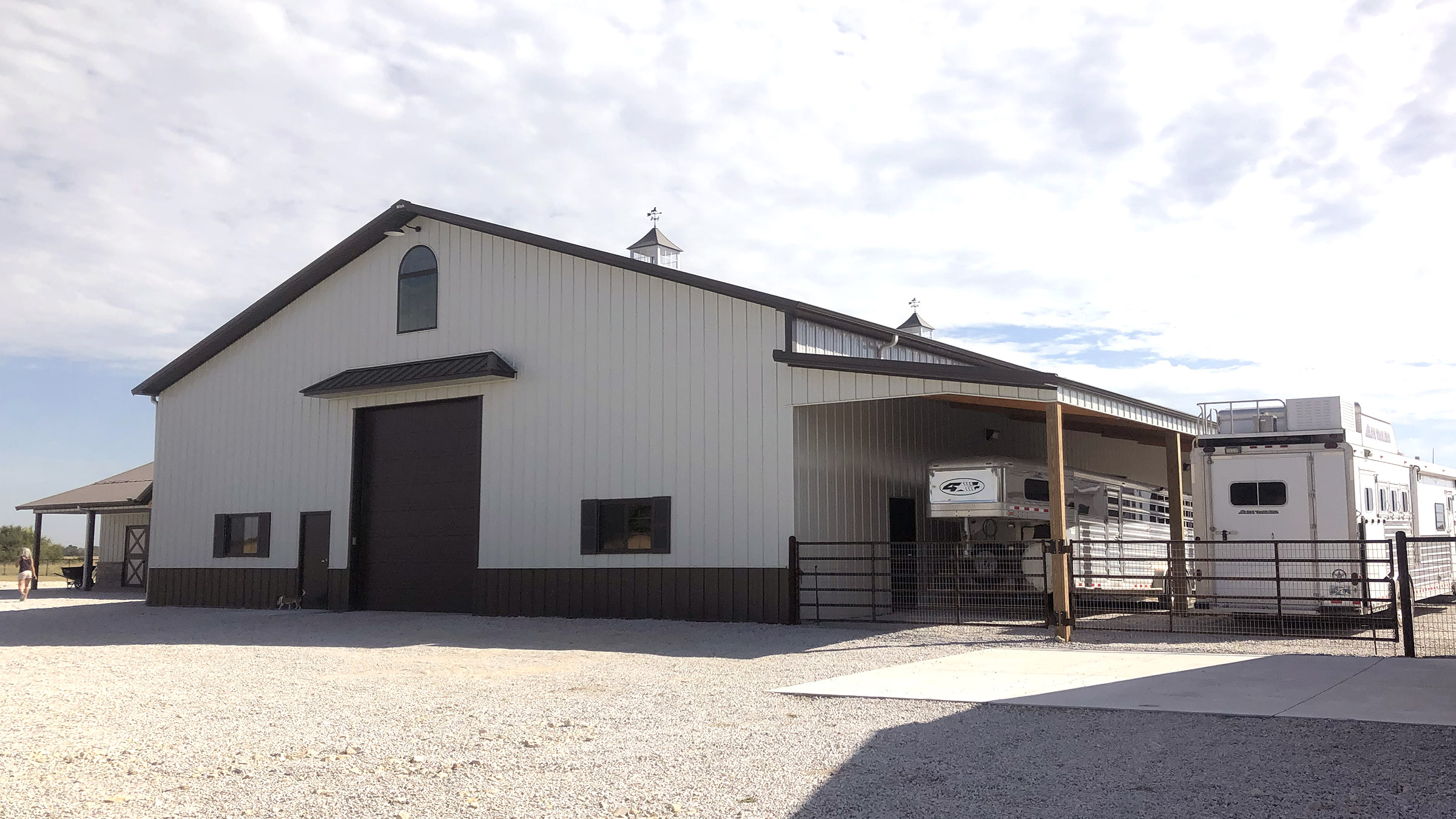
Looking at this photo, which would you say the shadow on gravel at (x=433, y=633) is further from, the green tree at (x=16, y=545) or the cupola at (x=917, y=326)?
the green tree at (x=16, y=545)

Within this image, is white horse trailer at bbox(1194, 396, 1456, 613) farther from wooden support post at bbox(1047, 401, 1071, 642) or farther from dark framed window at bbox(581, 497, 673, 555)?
dark framed window at bbox(581, 497, 673, 555)

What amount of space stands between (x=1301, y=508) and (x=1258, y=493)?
59 cm

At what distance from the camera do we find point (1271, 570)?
15.3 metres

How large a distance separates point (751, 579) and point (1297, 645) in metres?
7.18

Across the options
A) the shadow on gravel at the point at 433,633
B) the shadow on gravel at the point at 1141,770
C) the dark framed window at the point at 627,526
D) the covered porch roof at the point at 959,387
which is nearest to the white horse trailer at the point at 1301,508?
the covered porch roof at the point at 959,387

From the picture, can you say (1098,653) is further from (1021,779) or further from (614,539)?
(614,539)

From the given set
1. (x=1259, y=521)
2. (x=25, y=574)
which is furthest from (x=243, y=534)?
(x=1259, y=521)

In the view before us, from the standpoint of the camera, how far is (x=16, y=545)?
198ft

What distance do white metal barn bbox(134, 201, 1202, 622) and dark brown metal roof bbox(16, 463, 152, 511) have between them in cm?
681

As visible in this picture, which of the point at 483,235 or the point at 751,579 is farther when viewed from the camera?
the point at 483,235

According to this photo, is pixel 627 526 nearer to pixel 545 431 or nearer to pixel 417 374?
pixel 545 431

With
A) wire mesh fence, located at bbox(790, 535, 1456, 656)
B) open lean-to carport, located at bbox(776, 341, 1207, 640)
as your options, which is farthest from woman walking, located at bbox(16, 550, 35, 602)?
wire mesh fence, located at bbox(790, 535, 1456, 656)

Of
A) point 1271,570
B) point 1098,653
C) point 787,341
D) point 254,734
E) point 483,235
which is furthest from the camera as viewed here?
point 483,235

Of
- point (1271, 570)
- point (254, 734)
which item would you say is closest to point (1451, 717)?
point (1271, 570)
